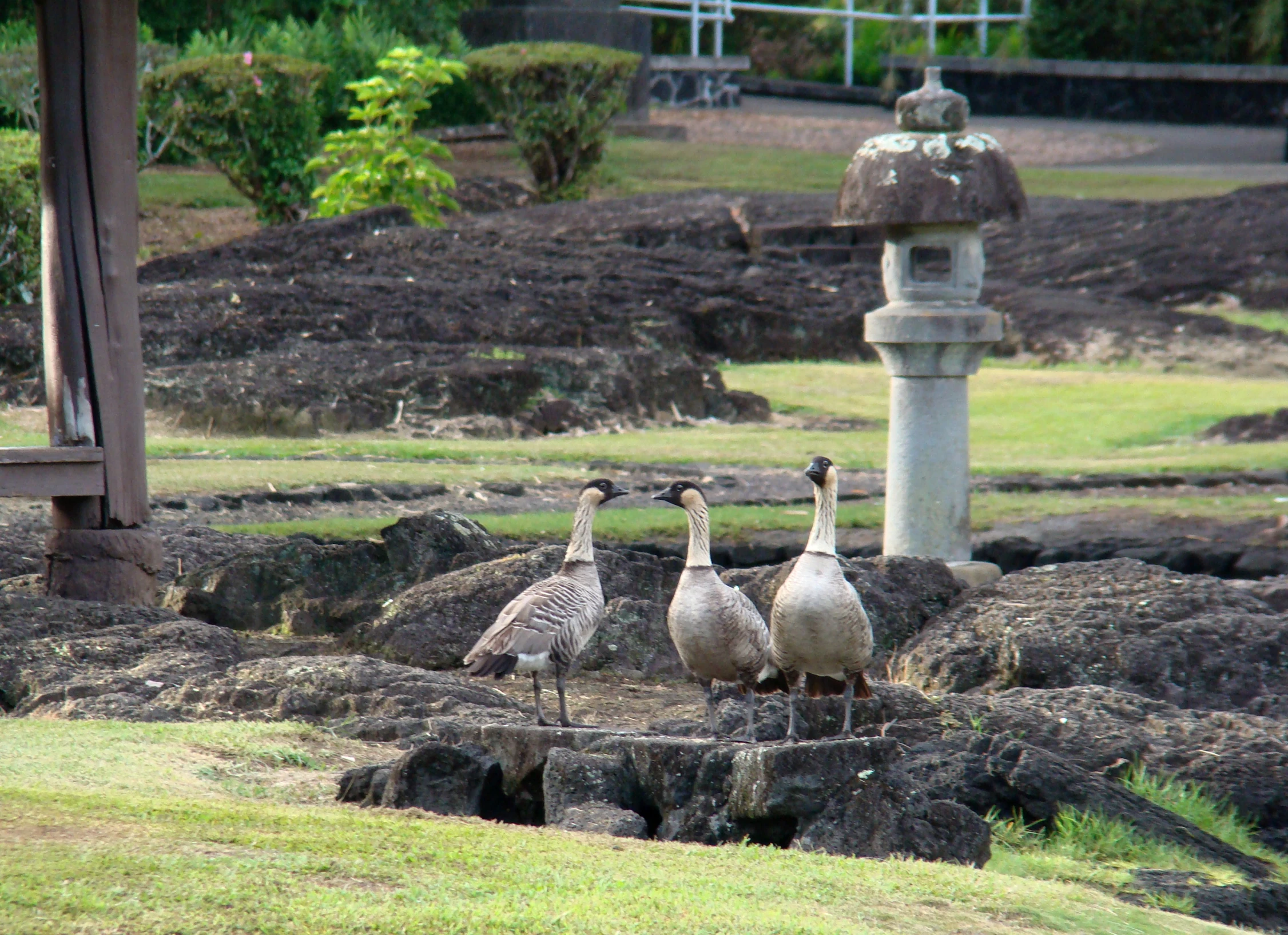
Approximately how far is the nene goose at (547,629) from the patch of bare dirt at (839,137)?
2380 centimetres

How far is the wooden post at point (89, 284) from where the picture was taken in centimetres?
790

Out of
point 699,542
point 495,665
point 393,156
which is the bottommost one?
point 495,665

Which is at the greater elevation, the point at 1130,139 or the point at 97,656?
the point at 1130,139

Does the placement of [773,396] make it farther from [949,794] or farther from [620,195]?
[949,794]

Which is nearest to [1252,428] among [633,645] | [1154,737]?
[633,645]

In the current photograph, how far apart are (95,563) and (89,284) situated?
1.36m

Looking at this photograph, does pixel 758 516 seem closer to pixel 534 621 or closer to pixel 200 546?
pixel 200 546

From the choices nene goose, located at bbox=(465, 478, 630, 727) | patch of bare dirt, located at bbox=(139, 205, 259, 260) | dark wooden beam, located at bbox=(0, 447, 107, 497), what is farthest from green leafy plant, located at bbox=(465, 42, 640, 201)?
nene goose, located at bbox=(465, 478, 630, 727)

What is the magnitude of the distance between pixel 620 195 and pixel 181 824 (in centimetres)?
2107

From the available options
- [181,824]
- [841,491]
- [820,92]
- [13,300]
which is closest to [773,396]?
[841,491]

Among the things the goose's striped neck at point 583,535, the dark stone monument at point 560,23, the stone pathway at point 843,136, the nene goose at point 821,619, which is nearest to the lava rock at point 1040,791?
the nene goose at point 821,619

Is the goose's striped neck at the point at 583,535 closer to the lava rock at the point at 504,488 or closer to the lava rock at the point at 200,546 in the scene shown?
the lava rock at the point at 200,546

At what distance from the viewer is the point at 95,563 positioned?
7953mm

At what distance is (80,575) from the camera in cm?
794
